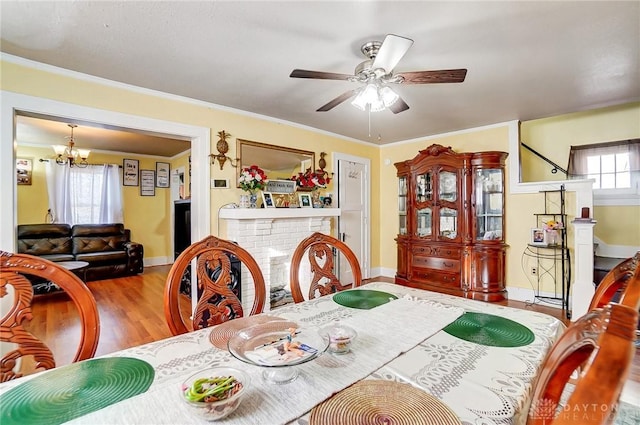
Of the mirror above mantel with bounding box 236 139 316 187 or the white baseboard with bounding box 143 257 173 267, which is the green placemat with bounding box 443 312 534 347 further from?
the white baseboard with bounding box 143 257 173 267

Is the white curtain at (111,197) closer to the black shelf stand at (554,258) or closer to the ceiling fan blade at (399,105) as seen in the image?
the ceiling fan blade at (399,105)

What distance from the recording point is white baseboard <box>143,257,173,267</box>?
633 cm

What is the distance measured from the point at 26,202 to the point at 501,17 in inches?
288

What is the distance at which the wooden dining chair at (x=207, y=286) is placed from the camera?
1300 mm

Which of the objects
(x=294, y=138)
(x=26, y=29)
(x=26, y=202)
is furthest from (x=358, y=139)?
(x=26, y=202)

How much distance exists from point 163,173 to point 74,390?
260 inches

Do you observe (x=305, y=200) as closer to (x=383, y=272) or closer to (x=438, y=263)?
(x=438, y=263)

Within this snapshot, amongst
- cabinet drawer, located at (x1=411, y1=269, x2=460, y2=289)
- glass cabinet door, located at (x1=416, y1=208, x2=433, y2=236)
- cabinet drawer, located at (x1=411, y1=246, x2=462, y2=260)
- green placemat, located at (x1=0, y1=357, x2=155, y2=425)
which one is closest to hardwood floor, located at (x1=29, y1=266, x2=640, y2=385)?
cabinet drawer, located at (x1=411, y1=269, x2=460, y2=289)

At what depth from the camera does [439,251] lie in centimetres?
420

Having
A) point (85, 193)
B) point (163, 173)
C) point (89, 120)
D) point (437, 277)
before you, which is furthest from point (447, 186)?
point (85, 193)

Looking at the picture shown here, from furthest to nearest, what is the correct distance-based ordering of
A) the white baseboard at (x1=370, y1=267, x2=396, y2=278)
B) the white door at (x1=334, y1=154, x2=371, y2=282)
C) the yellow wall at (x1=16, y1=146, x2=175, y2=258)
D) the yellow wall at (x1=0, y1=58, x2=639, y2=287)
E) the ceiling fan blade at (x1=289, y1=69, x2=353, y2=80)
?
the yellow wall at (x1=16, y1=146, x2=175, y2=258) → the white baseboard at (x1=370, y1=267, x2=396, y2=278) → the white door at (x1=334, y1=154, x2=371, y2=282) → the yellow wall at (x1=0, y1=58, x2=639, y2=287) → the ceiling fan blade at (x1=289, y1=69, x2=353, y2=80)

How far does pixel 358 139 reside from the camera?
15.6 ft

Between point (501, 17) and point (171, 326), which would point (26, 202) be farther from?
point (501, 17)

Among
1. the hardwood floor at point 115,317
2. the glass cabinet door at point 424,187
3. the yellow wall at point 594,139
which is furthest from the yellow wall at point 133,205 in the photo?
the yellow wall at point 594,139
